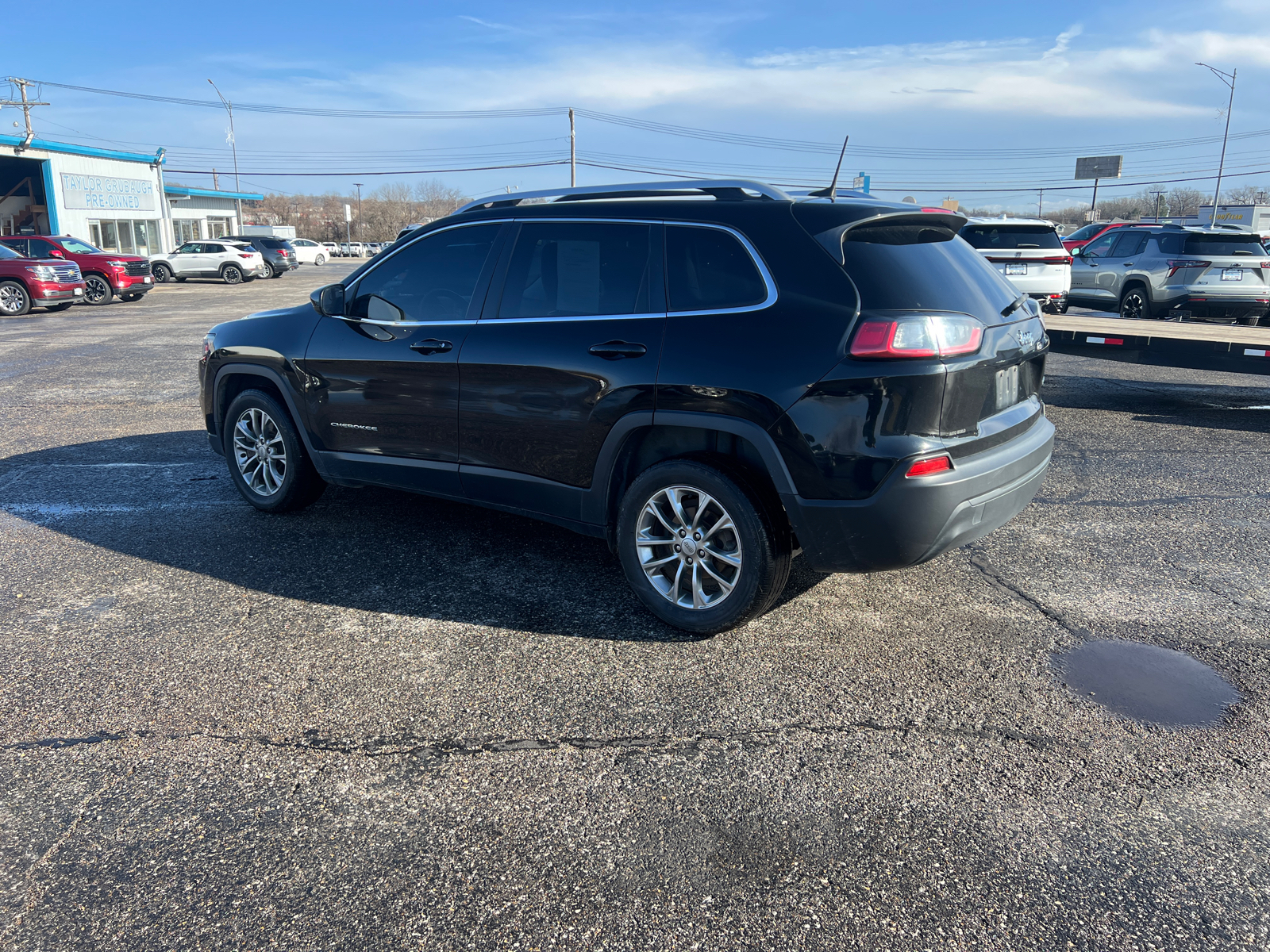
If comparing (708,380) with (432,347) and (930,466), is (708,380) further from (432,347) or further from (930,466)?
(432,347)

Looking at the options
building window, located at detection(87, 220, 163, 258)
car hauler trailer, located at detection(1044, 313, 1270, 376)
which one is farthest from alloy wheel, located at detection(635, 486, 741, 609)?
building window, located at detection(87, 220, 163, 258)

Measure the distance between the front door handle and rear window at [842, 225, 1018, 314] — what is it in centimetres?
205

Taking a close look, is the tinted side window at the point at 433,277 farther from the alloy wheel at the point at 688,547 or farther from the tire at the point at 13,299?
the tire at the point at 13,299

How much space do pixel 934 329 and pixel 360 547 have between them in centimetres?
333

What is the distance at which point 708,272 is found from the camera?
387 centimetres

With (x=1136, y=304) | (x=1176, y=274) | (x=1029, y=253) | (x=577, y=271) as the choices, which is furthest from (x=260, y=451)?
(x=1136, y=304)

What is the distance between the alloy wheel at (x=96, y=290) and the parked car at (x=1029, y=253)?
23005 mm

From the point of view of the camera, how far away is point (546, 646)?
12.9 ft

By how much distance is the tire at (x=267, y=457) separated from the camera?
5527 mm

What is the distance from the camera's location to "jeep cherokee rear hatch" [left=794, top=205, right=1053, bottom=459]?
343 cm

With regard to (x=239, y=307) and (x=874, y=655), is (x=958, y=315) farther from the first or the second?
(x=239, y=307)

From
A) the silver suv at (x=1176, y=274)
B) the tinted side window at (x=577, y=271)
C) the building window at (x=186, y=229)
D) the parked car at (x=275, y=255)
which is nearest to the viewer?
the tinted side window at (x=577, y=271)

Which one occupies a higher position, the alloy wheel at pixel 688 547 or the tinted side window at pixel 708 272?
the tinted side window at pixel 708 272

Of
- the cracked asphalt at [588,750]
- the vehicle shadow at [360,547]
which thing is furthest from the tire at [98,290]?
the cracked asphalt at [588,750]
